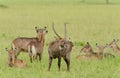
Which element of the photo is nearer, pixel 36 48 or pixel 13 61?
pixel 13 61

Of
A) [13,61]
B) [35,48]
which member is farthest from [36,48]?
[13,61]

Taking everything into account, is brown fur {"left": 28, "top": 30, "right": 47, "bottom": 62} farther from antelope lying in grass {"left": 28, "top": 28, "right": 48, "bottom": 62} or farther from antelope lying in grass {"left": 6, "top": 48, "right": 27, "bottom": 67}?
antelope lying in grass {"left": 6, "top": 48, "right": 27, "bottom": 67}

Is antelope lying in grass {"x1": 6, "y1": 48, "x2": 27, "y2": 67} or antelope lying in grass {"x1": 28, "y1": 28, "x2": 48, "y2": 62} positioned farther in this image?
antelope lying in grass {"x1": 28, "y1": 28, "x2": 48, "y2": 62}

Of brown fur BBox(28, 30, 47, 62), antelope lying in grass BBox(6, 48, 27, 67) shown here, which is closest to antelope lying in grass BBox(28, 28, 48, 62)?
brown fur BBox(28, 30, 47, 62)

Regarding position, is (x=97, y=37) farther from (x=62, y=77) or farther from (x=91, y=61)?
(x=62, y=77)

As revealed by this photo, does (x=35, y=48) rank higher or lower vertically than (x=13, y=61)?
higher

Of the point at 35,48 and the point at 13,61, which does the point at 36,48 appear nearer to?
the point at 35,48

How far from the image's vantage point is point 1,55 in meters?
14.0

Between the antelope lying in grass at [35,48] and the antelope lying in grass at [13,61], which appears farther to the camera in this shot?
the antelope lying in grass at [35,48]

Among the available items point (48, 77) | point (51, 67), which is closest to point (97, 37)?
point (51, 67)

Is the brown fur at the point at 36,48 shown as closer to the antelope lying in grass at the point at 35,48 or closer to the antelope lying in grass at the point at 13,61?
the antelope lying in grass at the point at 35,48

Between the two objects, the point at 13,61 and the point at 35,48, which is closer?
the point at 13,61

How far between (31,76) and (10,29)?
14.3m

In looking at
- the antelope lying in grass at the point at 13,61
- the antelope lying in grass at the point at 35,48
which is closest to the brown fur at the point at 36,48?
the antelope lying in grass at the point at 35,48
